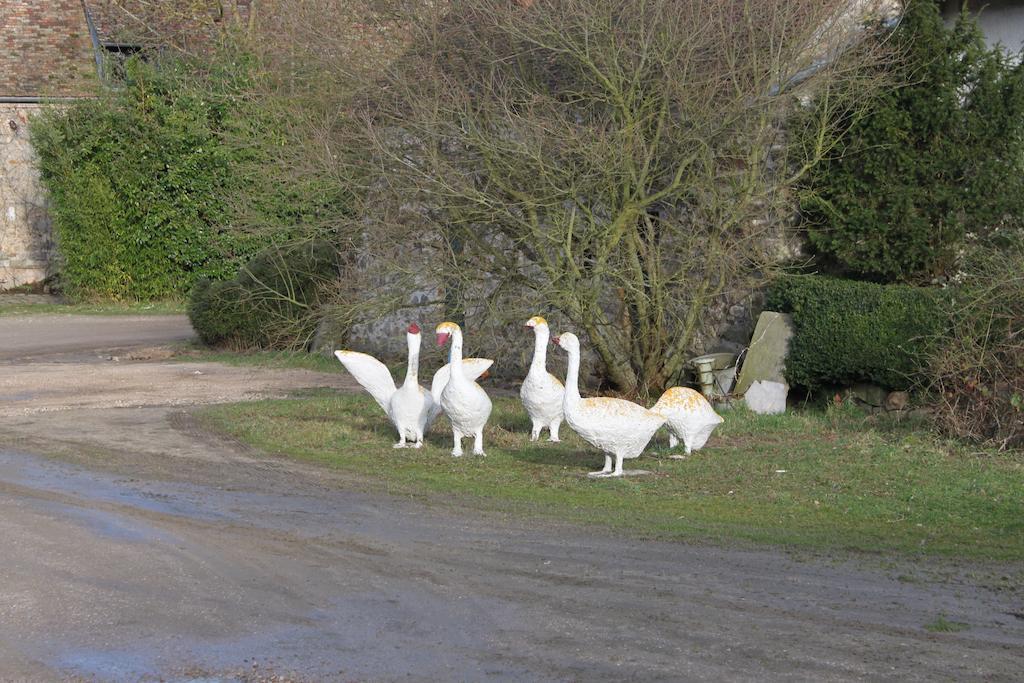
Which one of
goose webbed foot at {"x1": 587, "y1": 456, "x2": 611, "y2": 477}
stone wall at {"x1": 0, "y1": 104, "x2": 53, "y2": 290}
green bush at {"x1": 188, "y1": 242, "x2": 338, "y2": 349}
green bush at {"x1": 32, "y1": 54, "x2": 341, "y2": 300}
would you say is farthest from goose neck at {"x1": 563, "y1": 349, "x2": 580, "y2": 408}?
stone wall at {"x1": 0, "y1": 104, "x2": 53, "y2": 290}

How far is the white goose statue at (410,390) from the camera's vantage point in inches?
483

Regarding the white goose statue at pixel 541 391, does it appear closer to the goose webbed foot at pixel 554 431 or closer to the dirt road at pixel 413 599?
the goose webbed foot at pixel 554 431

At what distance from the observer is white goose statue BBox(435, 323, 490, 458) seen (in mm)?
11625

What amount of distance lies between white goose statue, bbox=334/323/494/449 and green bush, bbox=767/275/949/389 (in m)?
4.06

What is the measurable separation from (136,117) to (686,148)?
17.2 meters

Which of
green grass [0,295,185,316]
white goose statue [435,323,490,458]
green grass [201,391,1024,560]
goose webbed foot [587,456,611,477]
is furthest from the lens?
green grass [0,295,185,316]

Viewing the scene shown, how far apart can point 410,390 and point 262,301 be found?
26.8 feet

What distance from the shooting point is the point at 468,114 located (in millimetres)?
13609

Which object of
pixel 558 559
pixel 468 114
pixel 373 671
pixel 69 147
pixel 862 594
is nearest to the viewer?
pixel 373 671

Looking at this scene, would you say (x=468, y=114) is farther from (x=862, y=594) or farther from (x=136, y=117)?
(x=136, y=117)

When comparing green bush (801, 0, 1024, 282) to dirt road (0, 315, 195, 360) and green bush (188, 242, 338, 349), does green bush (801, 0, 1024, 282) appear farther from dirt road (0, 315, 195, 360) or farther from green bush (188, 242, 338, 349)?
dirt road (0, 315, 195, 360)

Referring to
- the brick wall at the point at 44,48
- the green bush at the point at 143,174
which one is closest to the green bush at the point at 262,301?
the green bush at the point at 143,174

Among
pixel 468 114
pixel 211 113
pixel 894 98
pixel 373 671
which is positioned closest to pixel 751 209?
pixel 894 98

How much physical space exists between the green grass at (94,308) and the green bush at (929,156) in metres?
16.8
